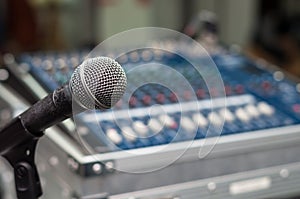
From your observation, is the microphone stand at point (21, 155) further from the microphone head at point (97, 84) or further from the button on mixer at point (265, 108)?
the button on mixer at point (265, 108)

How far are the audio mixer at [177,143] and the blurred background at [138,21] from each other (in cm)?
170

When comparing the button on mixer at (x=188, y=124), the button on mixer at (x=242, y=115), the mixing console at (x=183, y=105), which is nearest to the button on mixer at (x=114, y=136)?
the mixing console at (x=183, y=105)

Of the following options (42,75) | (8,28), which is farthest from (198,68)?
(8,28)

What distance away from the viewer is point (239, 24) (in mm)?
3057

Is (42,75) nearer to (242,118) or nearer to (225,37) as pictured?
(242,118)

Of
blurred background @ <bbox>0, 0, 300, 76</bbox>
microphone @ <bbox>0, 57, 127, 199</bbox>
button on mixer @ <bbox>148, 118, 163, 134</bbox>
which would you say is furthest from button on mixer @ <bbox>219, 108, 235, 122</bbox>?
blurred background @ <bbox>0, 0, 300, 76</bbox>

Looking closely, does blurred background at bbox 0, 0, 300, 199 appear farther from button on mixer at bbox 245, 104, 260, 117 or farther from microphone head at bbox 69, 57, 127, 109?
microphone head at bbox 69, 57, 127, 109

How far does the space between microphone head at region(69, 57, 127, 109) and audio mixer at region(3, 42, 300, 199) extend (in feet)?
0.67

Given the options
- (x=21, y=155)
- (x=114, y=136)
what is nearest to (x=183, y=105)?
(x=114, y=136)

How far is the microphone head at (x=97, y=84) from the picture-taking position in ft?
1.91

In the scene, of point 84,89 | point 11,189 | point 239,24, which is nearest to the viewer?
point 84,89

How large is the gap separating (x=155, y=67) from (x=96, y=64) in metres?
0.33

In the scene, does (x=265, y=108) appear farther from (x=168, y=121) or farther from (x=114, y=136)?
(x=114, y=136)

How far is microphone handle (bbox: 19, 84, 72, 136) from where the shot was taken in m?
0.61
